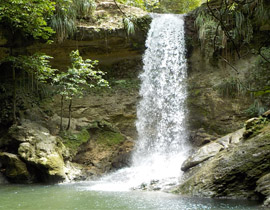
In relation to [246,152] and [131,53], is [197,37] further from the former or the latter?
[246,152]

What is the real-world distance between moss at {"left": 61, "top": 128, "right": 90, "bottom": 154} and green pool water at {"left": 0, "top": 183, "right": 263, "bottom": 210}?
3.07 m

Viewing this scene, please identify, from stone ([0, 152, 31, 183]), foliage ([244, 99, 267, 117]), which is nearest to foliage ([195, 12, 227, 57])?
foliage ([244, 99, 267, 117])

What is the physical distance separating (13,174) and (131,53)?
22.0ft

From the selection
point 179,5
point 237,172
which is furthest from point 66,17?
point 179,5

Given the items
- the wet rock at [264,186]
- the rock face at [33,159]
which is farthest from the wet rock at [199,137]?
the wet rock at [264,186]

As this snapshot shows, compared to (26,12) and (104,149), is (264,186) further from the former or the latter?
(26,12)

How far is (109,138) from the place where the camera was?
965 centimetres

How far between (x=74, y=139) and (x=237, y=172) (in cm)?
564

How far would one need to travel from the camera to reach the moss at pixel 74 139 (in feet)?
28.8

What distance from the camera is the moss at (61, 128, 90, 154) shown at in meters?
8.78

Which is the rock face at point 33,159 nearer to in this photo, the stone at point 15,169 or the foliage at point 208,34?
the stone at point 15,169

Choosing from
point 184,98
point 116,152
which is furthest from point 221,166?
point 184,98

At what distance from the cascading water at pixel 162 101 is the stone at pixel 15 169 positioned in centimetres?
245

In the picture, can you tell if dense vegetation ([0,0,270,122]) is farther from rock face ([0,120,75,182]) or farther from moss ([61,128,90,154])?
moss ([61,128,90,154])
